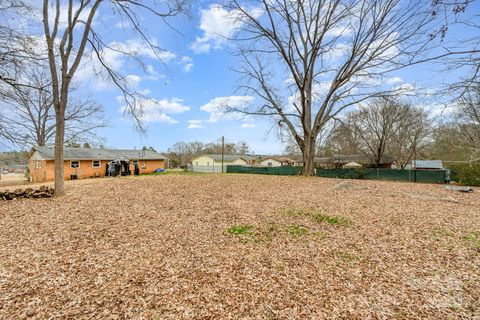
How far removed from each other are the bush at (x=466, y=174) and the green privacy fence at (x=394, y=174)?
0.46 meters

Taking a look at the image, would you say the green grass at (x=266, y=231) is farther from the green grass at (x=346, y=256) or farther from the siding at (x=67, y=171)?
the siding at (x=67, y=171)

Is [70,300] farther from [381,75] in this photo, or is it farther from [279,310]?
[381,75]

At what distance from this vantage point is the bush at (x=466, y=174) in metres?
13.5

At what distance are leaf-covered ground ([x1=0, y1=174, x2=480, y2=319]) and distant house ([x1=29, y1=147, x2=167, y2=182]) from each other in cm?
1762

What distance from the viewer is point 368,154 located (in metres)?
25.7

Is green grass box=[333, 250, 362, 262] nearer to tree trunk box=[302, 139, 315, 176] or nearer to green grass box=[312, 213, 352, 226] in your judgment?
green grass box=[312, 213, 352, 226]

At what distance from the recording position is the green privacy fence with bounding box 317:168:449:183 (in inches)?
624

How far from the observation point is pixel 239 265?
10.3 ft

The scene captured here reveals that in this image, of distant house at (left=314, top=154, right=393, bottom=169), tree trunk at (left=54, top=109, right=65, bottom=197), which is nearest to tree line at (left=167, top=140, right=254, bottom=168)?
distant house at (left=314, top=154, right=393, bottom=169)

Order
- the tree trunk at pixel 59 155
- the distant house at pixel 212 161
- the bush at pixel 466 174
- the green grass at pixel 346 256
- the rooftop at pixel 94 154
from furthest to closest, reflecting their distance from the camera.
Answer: the distant house at pixel 212 161 < the rooftop at pixel 94 154 < the bush at pixel 466 174 < the tree trunk at pixel 59 155 < the green grass at pixel 346 256

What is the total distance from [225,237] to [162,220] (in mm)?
1895

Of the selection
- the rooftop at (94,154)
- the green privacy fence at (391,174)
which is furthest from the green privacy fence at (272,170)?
the rooftop at (94,154)

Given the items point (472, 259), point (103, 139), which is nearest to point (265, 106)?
point (103, 139)

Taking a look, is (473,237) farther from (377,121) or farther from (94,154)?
(94,154)
